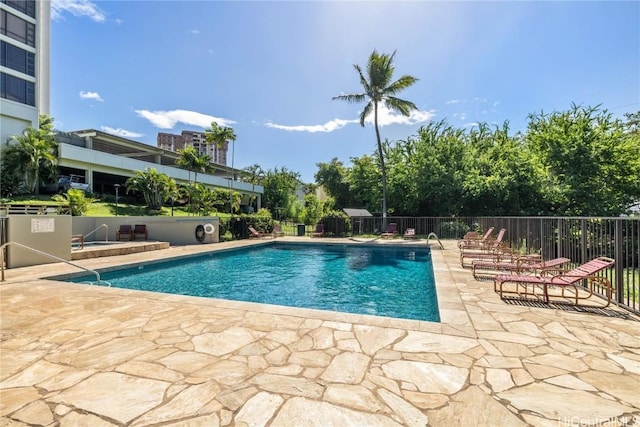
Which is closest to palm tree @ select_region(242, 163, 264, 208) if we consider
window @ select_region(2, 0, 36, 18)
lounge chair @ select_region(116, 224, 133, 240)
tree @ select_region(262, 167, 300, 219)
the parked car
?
tree @ select_region(262, 167, 300, 219)

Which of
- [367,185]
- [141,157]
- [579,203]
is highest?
[141,157]

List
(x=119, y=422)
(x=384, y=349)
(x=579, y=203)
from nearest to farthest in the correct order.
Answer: (x=119, y=422), (x=384, y=349), (x=579, y=203)

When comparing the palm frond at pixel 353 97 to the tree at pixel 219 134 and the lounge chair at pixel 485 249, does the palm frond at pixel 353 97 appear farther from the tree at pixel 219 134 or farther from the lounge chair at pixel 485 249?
the tree at pixel 219 134

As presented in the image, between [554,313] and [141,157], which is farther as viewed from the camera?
[141,157]

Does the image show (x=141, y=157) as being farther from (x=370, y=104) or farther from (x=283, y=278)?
(x=283, y=278)

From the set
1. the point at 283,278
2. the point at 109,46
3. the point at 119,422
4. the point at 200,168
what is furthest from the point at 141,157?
the point at 119,422

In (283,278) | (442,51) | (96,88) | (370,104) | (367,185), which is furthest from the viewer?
(367,185)

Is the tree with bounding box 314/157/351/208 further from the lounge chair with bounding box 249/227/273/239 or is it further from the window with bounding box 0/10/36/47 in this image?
the window with bounding box 0/10/36/47

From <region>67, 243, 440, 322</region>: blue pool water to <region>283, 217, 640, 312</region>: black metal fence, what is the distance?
9.14 feet

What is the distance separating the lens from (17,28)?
21.7 metres

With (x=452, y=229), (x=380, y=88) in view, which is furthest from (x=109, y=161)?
(x=452, y=229)

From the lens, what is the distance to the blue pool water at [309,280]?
6277mm

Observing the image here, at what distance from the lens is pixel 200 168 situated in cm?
2745

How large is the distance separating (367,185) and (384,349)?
23.4 metres
